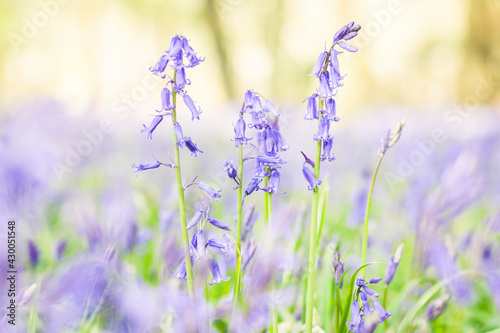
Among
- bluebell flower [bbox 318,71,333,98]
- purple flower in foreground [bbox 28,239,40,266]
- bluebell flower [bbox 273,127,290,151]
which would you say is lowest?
purple flower in foreground [bbox 28,239,40,266]

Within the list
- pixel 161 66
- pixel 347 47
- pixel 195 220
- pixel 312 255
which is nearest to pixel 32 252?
pixel 195 220

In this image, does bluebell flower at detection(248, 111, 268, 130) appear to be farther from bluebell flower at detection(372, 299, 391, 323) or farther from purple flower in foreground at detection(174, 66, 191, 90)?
bluebell flower at detection(372, 299, 391, 323)

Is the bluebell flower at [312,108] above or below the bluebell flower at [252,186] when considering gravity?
above

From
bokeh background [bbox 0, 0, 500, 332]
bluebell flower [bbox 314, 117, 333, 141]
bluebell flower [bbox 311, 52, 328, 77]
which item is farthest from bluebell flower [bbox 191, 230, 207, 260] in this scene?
bokeh background [bbox 0, 0, 500, 332]

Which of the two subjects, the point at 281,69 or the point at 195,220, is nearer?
the point at 195,220

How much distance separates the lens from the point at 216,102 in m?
19.8

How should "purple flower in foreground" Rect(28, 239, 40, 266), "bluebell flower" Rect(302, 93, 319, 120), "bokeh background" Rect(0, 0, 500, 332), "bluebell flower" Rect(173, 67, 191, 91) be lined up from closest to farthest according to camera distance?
"bluebell flower" Rect(173, 67, 191, 91) < "bluebell flower" Rect(302, 93, 319, 120) < "purple flower in foreground" Rect(28, 239, 40, 266) < "bokeh background" Rect(0, 0, 500, 332)

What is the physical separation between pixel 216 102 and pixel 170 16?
3.63m

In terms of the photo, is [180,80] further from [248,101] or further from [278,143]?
[278,143]

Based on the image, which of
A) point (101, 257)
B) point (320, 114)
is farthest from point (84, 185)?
point (320, 114)

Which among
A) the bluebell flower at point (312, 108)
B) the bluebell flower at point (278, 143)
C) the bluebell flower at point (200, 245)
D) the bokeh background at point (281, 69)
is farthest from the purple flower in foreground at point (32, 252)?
the bokeh background at point (281, 69)

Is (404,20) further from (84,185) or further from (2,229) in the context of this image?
(2,229)

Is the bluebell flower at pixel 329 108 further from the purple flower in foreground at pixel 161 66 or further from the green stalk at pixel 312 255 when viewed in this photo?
the purple flower in foreground at pixel 161 66

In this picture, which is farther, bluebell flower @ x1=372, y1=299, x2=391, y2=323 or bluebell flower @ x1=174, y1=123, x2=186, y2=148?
bluebell flower @ x1=372, y1=299, x2=391, y2=323
